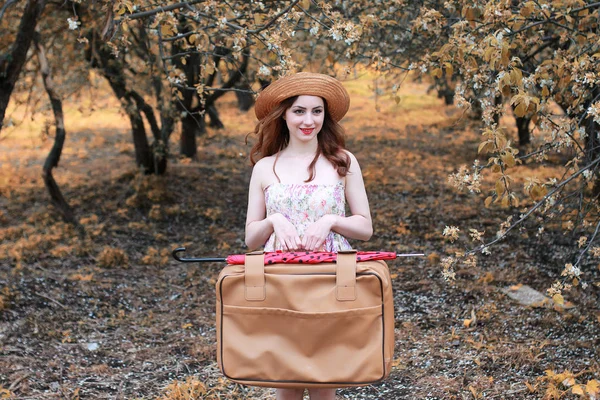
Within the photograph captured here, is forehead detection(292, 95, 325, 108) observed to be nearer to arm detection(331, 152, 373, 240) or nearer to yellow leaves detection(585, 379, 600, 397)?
arm detection(331, 152, 373, 240)

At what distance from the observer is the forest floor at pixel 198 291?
4137mm

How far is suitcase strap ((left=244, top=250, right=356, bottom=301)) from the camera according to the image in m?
2.25

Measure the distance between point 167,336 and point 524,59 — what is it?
360cm

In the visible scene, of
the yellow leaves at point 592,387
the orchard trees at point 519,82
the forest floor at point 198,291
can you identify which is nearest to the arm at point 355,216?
the orchard trees at point 519,82

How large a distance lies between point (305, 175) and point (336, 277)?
58 centimetres

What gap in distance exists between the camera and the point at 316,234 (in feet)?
8.21

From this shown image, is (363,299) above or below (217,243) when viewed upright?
below

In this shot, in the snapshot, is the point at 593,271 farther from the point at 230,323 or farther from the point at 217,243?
the point at 230,323

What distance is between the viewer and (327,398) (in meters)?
2.72

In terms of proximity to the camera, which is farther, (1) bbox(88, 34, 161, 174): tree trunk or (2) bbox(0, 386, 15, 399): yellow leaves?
(1) bbox(88, 34, 161, 174): tree trunk

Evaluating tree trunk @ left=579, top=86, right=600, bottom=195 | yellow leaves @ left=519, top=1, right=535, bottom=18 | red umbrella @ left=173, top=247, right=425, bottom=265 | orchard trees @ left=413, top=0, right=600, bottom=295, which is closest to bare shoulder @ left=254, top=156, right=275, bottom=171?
red umbrella @ left=173, top=247, right=425, bottom=265

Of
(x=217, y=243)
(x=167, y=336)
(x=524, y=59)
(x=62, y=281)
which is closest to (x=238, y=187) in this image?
(x=217, y=243)

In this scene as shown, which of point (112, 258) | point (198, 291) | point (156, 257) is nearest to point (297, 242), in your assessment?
point (198, 291)

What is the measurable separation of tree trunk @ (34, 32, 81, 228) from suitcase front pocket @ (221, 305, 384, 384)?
596 cm
